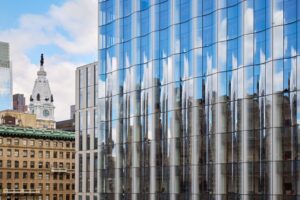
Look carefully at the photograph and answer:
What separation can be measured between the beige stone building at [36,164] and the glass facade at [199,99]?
7476 centimetres

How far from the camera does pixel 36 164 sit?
14300 cm

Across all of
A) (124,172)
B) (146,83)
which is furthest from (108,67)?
(124,172)

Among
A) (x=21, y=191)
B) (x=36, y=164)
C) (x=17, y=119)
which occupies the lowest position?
(x=21, y=191)

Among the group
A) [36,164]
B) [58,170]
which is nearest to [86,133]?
[36,164]

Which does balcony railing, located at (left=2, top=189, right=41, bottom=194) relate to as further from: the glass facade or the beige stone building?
the glass facade

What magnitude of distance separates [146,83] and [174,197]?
11.8 meters

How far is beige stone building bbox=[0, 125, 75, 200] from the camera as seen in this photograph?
138 m

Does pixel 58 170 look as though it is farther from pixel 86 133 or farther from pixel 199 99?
pixel 199 99

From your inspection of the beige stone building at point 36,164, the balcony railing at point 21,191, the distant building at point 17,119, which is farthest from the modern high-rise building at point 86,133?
the distant building at point 17,119

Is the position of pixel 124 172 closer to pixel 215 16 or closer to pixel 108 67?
pixel 108 67

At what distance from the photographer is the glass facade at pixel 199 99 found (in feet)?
153

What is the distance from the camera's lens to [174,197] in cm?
5666

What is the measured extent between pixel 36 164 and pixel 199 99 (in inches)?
3719

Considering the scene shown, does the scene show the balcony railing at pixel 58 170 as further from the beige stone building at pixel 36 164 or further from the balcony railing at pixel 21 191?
the balcony railing at pixel 21 191
